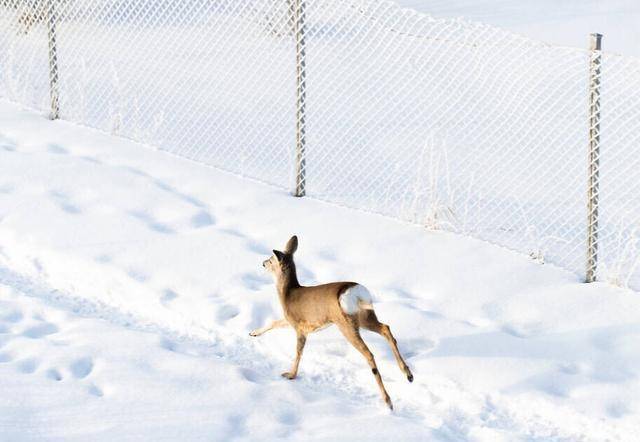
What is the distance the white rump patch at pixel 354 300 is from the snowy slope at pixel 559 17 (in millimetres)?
10626

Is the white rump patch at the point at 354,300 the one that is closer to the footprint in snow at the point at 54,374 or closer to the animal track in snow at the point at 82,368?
the animal track in snow at the point at 82,368

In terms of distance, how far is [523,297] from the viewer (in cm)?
695

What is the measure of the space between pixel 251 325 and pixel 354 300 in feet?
3.89

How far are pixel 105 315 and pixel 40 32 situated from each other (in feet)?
30.0

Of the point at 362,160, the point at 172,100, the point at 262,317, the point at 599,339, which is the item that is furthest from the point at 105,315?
the point at 172,100

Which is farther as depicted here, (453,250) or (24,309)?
(453,250)

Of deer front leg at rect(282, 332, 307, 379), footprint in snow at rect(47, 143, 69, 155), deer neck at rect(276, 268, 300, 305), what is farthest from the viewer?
footprint in snow at rect(47, 143, 69, 155)

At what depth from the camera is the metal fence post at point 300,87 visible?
28.0 feet

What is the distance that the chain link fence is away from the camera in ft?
27.7

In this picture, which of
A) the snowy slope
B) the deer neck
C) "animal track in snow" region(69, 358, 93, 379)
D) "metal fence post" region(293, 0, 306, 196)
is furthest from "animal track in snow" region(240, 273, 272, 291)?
the snowy slope

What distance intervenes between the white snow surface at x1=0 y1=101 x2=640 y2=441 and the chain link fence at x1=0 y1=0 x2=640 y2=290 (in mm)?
559

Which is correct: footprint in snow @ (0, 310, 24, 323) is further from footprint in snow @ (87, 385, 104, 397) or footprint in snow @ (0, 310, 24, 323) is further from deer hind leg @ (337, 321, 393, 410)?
deer hind leg @ (337, 321, 393, 410)

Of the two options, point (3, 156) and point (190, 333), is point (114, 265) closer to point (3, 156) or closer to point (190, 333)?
point (190, 333)

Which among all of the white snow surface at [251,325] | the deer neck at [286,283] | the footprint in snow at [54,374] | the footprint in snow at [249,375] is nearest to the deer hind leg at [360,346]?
the white snow surface at [251,325]
